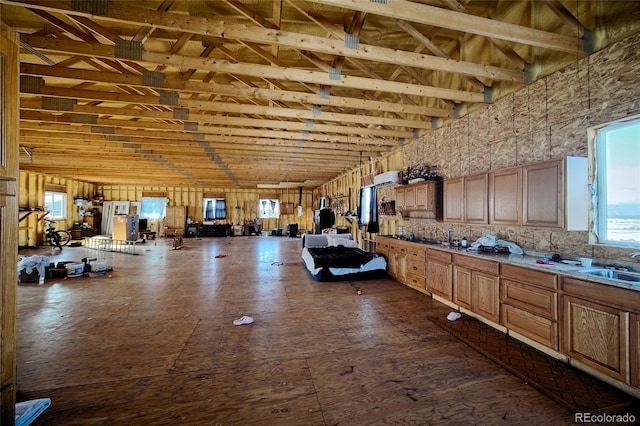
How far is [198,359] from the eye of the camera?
281 centimetres

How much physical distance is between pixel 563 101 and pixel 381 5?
8.62ft

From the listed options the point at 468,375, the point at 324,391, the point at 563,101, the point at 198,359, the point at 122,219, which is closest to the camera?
the point at 324,391

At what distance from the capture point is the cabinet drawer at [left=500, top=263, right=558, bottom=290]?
2.73 metres

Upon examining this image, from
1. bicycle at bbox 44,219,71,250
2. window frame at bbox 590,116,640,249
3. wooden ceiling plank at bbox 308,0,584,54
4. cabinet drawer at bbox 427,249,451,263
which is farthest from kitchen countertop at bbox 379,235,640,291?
bicycle at bbox 44,219,71,250

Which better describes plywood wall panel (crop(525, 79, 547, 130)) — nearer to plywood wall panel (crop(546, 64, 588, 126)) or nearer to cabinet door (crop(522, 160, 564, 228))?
plywood wall panel (crop(546, 64, 588, 126))

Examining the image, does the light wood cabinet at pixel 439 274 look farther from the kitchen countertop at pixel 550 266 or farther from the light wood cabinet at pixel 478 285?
the kitchen countertop at pixel 550 266

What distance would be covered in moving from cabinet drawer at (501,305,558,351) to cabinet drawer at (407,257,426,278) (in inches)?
68.9

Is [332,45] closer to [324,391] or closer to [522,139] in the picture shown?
[522,139]

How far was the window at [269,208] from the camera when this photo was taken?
59.8ft

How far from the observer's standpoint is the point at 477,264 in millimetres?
3727

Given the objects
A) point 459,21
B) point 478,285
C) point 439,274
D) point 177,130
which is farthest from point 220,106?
point 478,285

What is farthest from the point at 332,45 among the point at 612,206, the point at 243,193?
the point at 243,193

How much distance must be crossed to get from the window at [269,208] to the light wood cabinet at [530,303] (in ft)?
52.2

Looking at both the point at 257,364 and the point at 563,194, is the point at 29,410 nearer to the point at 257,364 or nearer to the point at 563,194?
the point at 257,364
